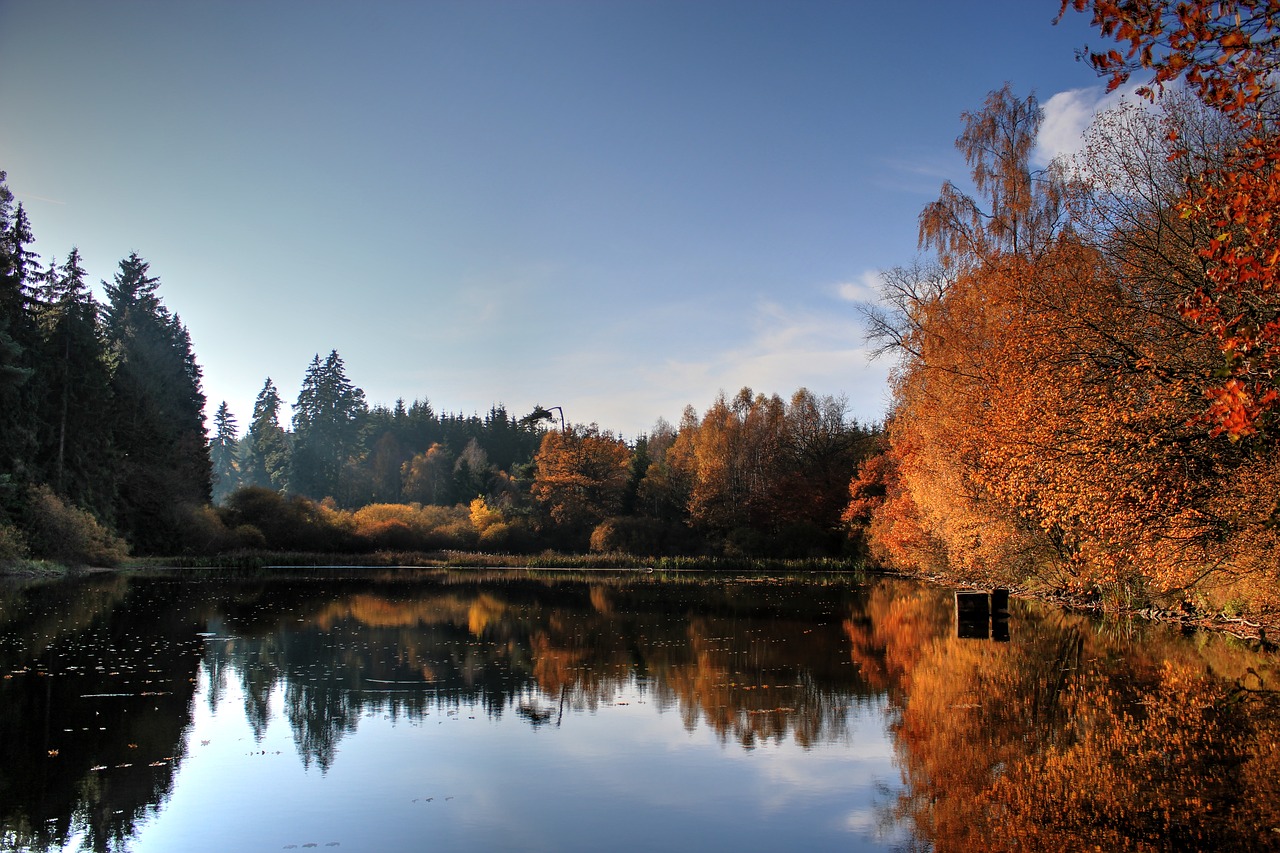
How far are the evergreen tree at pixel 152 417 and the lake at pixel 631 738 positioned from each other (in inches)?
1315

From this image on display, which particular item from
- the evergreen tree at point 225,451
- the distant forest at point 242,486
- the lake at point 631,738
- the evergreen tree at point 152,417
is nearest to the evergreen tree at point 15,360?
the distant forest at point 242,486

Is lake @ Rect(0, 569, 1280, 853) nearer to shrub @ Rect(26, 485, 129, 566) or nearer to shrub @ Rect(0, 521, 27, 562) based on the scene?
shrub @ Rect(0, 521, 27, 562)

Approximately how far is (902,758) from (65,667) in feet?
44.2

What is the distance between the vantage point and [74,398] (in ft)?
151

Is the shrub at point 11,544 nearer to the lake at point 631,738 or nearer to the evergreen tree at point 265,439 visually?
the lake at point 631,738

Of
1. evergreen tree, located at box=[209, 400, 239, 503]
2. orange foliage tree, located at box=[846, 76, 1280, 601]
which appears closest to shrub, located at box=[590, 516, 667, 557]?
orange foliage tree, located at box=[846, 76, 1280, 601]

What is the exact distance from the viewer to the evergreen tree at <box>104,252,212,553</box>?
5212 centimetres

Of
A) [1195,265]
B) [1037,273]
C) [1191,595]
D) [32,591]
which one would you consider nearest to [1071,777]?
[1195,265]

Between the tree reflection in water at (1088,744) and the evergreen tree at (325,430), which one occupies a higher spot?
the evergreen tree at (325,430)

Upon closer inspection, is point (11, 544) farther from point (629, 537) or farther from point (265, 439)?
point (265, 439)

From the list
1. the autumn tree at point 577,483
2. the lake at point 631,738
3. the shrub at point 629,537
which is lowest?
the lake at point 631,738

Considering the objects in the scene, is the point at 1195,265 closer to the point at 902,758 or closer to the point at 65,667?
the point at 902,758

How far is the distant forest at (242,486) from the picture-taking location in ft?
139

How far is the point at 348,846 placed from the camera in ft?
23.0
